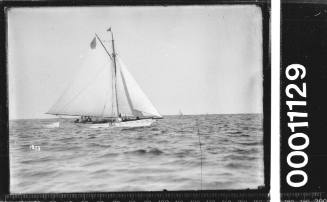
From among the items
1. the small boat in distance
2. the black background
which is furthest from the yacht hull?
the black background

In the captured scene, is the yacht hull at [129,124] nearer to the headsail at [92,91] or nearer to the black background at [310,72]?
the headsail at [92,91]

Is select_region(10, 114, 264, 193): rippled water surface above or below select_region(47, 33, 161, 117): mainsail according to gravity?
below

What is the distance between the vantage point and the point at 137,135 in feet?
3.39

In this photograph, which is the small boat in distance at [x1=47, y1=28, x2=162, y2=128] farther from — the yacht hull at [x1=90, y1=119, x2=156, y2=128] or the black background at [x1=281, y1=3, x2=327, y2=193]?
the black background at [x1=281, y1=3, x2=327, y2=193]

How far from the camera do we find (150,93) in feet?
3.43

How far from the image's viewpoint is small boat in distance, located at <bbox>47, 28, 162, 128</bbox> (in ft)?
3.40

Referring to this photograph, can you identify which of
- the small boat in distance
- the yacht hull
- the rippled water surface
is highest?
the small boat in distance

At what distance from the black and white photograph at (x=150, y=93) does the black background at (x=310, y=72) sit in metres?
0.06

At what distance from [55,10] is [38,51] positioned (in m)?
0.11

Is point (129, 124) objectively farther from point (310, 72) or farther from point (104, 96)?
point (310, 72)

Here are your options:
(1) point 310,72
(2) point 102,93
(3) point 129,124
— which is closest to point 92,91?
(2) point 102,93

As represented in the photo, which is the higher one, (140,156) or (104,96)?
(104,96)

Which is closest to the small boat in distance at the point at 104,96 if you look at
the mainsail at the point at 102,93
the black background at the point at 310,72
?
the mainsail at the point at 102,93

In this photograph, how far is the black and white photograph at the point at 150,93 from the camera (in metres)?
1.02
